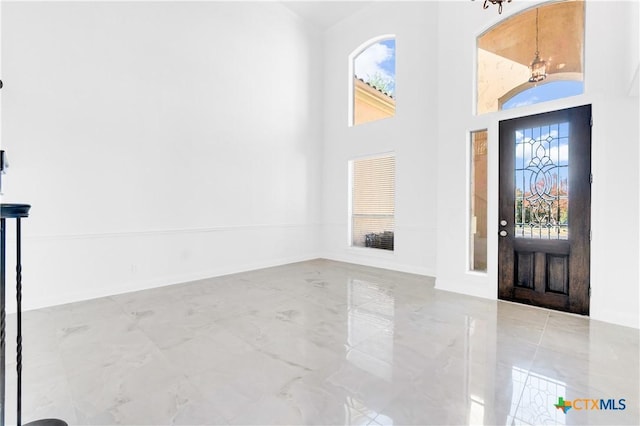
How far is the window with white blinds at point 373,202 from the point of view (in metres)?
6.07

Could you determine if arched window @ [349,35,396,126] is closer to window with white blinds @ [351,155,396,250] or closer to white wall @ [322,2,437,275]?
white wall @ [322,2,437,275]

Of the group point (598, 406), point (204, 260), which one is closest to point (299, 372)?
point (598, 406)

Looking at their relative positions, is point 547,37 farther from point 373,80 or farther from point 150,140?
point 150,140

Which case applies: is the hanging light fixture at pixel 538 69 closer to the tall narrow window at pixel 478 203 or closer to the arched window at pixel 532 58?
the arched window at pixel 532 58

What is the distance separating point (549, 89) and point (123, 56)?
5.63 metres

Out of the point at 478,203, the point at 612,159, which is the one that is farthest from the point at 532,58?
the point at 478,203

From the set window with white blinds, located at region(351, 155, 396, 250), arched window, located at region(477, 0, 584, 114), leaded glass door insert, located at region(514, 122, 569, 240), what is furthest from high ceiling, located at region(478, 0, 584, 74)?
window with white blinds, located at region(351, 155, 396, 250)

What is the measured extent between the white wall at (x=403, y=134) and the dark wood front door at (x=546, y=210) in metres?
1.49

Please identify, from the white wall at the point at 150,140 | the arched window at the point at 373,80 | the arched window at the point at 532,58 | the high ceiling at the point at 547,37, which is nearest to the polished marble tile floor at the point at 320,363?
the white wall at the point at 150,140

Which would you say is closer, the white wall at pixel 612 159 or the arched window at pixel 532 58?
the white wall at pixel 612 159

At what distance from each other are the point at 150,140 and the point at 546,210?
5.43 meters

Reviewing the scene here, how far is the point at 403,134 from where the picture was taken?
5707 millimetres

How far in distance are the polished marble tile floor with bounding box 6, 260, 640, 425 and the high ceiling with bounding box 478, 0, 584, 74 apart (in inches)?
118

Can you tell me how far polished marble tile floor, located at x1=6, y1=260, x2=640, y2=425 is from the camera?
1.80 metres
